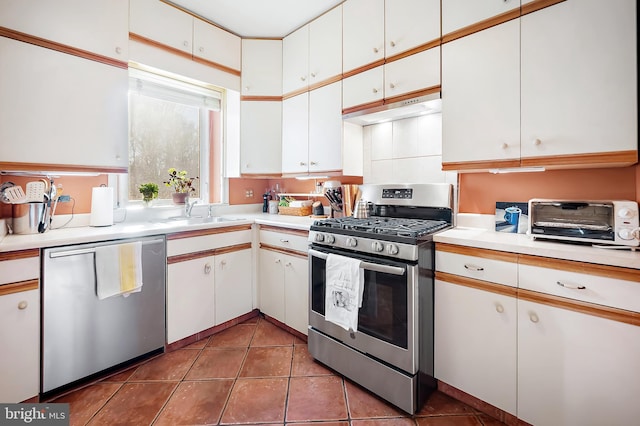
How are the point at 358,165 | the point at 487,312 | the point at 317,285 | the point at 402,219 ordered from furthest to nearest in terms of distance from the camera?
the point at 358,165 < the point at 402,219 < the point at 317,285 < the point at 487,312

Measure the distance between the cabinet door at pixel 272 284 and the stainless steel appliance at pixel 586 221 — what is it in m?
1.76

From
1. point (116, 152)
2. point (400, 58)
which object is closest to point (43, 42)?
point (116, 152)

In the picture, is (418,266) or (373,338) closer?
(418,266)

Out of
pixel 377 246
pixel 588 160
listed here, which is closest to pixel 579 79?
pixel 588 160

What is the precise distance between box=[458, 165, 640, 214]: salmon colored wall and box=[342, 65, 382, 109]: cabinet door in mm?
868

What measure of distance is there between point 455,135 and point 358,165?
2.98 feet

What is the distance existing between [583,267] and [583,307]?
0.55ft

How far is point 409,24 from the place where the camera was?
2002 mm

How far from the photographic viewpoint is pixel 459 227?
2086 millimetres

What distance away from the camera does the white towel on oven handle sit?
5.68ft

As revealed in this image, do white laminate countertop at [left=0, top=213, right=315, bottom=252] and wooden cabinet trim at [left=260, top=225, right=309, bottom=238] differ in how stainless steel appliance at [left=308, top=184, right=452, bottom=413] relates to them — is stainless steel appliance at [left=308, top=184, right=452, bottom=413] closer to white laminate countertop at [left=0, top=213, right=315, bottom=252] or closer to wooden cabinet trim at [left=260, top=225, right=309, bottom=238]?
wooden cabinet trim at [left=260, top=225, right=309, bottom=238]

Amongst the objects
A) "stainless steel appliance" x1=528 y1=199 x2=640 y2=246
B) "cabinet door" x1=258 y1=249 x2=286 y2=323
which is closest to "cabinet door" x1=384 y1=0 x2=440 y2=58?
"stainless steel appliance" x1=528 y1=199 x2=640 y2=246

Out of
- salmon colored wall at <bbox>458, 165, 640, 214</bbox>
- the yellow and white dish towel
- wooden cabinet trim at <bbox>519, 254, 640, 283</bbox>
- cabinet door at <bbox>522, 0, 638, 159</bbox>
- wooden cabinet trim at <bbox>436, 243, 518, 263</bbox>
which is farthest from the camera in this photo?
the yellow and white dish towel

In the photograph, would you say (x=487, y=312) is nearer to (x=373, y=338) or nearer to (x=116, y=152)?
(x=373, y=338)
